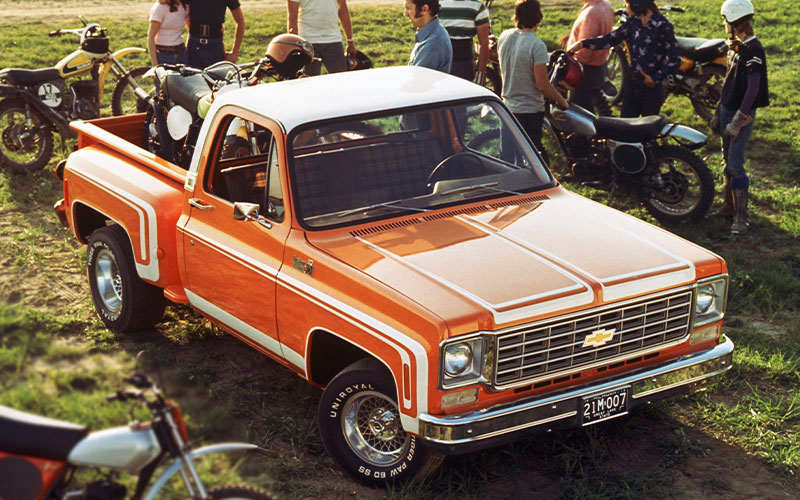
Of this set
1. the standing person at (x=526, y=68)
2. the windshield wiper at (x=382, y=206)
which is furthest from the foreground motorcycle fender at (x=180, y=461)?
the standing person at (x=526, y=68)

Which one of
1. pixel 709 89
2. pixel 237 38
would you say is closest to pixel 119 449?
pixel 237 38

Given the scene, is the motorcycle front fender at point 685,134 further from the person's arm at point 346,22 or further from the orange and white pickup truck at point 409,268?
the person's arm at point 346,22

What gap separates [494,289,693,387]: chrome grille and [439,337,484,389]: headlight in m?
0.10

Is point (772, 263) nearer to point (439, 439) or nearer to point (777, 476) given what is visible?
point (777, 476)

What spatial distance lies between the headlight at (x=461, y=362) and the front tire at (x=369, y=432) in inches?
14.1

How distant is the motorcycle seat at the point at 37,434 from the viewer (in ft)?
8.44

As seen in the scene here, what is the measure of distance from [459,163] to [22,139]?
21.7ft

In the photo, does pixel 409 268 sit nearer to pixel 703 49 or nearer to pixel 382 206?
pixel 382 206

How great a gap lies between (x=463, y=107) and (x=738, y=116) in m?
3.67

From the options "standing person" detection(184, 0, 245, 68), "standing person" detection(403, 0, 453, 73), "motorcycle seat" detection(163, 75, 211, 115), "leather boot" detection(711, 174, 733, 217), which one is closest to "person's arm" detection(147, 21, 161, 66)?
"standing person" detection(184, 0, 245, 68)

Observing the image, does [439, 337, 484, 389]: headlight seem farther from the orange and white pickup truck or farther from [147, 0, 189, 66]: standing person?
[147, 0, 189, 66]: standing person

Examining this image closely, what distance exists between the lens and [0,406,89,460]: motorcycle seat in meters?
2.57

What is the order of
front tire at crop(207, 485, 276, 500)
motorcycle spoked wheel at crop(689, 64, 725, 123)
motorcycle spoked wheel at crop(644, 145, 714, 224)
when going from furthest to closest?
motorcycle spoked wheel at crop(689, 64, 725, 123) < motorcycle spoked wheel at crop(644, 145, 714, 224) < front tire at crop(207, 485, 276, 500)

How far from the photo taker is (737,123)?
8977 mm
